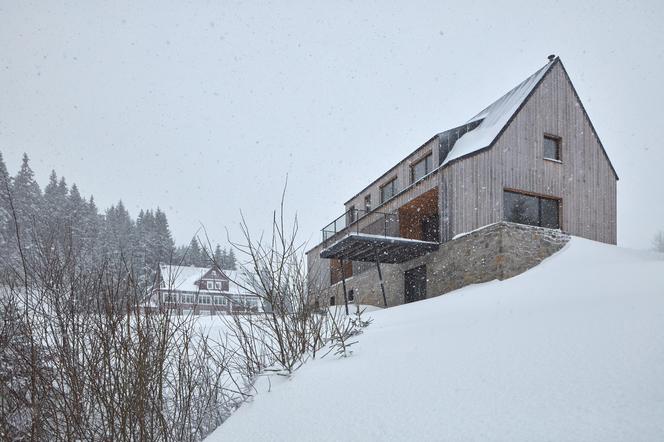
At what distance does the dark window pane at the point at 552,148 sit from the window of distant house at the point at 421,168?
3978 millimetres

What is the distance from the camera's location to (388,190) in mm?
18453

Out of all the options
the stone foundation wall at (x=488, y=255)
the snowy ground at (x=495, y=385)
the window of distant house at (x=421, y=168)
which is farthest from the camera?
the window of distant house at (x=421, y=168)

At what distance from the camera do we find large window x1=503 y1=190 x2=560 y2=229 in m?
13.1

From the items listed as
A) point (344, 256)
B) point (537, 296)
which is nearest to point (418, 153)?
point (344, 256)

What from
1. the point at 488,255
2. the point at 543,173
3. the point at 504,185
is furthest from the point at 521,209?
the point at 488,255

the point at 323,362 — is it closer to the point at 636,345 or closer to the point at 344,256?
the point at 636,345

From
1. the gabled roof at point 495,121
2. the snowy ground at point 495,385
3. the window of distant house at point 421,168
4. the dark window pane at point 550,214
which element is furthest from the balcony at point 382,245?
the snowy ground at point 495,385

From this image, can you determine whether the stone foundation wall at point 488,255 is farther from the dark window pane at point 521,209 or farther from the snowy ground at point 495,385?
the snowy ground at point 495,385

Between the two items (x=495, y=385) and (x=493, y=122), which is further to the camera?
(x=493, y=122)

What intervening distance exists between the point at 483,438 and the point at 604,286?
14.8 ft

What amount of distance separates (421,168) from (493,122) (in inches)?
124

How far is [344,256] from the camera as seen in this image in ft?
48.9

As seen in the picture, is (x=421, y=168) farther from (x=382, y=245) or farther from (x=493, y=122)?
(x=382, y=245)

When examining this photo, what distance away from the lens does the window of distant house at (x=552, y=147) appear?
563 inches
